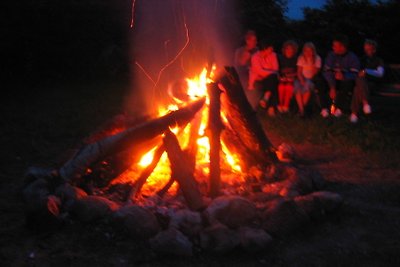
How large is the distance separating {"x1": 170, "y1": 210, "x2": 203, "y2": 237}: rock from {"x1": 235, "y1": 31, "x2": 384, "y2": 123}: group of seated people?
16.9 ft

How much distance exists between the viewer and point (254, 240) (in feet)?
13.0

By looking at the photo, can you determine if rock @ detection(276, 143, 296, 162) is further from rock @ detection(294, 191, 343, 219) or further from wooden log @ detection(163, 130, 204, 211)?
wooden log @ detection(163, 130, 204, 211)

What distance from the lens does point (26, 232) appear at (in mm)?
4094

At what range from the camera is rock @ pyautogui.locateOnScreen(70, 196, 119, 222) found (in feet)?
13.8

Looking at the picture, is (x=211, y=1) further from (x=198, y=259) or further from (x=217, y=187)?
(x=198, y=259)

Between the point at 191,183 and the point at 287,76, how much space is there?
506 cm

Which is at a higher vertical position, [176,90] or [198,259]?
[176,90]

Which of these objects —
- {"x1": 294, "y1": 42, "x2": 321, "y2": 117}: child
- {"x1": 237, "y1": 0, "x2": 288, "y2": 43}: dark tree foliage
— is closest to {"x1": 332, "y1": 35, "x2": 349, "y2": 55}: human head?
{"x1": 294, "y1": 42, "x2": 321, "y2": 117}: child

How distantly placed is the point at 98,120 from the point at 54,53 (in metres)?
3.98

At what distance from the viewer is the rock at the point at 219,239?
3.93 metres

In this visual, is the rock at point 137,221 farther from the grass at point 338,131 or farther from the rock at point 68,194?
the grass at point 338,131

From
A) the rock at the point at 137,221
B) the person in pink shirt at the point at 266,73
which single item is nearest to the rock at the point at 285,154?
the rock at the point at 137,221

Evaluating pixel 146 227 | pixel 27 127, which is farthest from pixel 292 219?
pixel 27 127

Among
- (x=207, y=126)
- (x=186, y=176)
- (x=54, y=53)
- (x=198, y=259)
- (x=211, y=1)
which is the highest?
(x=211, y=1)
